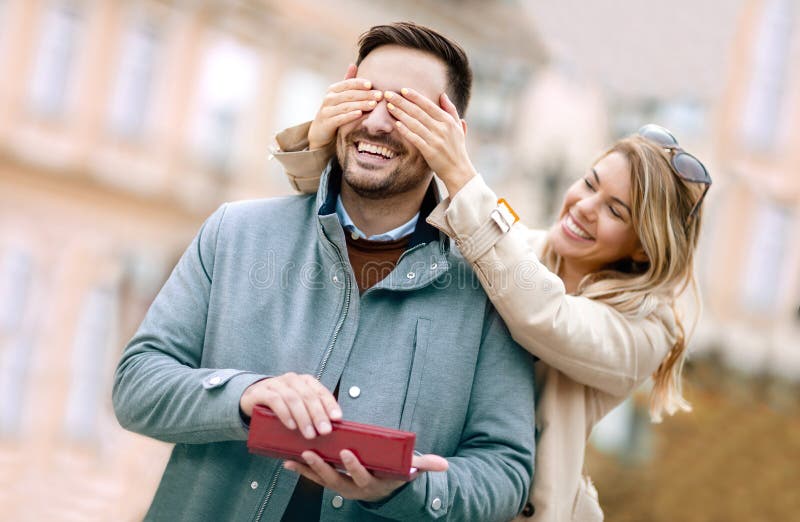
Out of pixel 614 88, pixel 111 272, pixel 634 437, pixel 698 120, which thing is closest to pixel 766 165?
pixel 698 120

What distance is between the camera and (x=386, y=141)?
5.79 ft

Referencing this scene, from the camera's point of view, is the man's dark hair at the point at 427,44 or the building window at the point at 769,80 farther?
the building window at the point at 769,80

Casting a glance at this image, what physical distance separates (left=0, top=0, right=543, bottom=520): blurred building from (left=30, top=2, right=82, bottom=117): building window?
13 millimetres

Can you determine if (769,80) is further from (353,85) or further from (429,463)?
(429,463)

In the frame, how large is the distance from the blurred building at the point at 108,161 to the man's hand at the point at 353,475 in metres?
6.39

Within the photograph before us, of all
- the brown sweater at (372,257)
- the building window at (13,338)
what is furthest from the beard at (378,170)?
the building window at (13,338)

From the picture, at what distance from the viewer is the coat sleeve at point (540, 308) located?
68.6 inches

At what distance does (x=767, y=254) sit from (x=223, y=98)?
599 centimetres

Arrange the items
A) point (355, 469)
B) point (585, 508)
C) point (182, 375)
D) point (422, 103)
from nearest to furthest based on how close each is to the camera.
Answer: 1. point (355, 469)
2. point (182, 375)
3. point (422, 103)
4. point (585, 508)

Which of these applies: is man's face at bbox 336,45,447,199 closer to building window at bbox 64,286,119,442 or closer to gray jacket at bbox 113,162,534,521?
gray jacket at bbox 113,162,534,521

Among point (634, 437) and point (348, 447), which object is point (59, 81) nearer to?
point (634, 437)

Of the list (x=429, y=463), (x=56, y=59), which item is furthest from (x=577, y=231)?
(x=56, y=59)

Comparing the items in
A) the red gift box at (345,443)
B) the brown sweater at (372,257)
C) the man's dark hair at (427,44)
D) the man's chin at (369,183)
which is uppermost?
the man's dark hair at (427,44)

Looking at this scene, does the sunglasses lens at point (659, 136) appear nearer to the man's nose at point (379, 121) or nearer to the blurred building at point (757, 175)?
the man's nose at point (379, 121)
